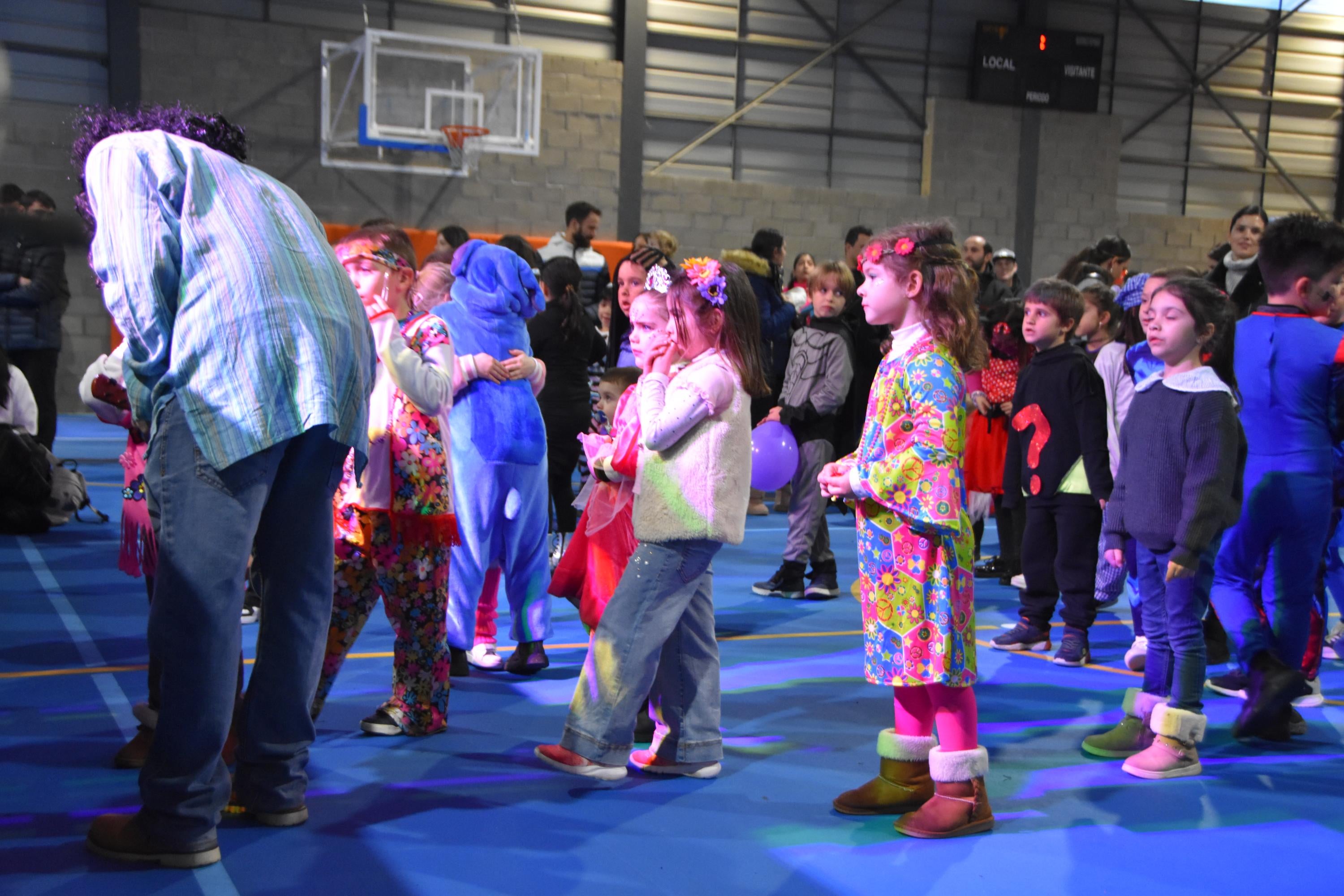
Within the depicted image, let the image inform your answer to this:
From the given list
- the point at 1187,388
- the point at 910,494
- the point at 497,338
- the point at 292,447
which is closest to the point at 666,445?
the point at 910,494

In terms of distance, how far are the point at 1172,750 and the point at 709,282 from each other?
193cm

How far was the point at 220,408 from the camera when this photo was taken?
2.27 meters

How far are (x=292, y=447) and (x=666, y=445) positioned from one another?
1.02 meters

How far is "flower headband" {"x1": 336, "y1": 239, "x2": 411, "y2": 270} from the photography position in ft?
10.7

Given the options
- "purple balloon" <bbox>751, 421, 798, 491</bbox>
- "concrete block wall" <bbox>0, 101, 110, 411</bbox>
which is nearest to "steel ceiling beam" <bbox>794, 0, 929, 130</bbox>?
"concrete block wall" <bbox>0, 101, 110, 411</bbox>

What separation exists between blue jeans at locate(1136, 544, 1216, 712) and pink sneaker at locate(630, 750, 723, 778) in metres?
Answer: 1.41

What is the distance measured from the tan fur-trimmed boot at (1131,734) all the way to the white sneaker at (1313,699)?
3.16 feet

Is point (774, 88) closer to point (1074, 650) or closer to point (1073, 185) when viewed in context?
point (1073, 185)

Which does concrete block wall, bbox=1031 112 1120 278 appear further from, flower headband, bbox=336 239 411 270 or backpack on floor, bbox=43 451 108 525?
flower headband, bbox=336 239 411 270

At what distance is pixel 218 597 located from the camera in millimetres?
2307

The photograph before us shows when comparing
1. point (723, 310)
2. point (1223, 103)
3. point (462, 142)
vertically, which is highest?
point (1223, 103)

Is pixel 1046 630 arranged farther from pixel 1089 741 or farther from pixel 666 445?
pixel 666 445

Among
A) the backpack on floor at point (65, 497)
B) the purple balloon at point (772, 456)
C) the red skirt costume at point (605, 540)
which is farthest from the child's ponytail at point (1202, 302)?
the backpack on floor at point (65, 497)

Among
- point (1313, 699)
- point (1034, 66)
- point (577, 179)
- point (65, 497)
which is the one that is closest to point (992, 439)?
point (1313, 699)
